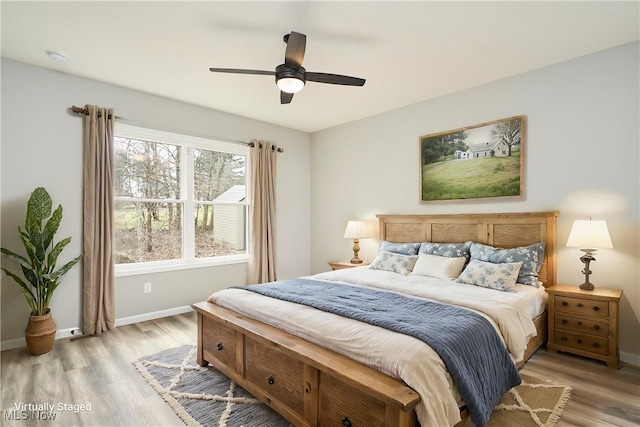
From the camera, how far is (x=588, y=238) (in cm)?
277

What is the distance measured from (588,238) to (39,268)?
15.7 ft

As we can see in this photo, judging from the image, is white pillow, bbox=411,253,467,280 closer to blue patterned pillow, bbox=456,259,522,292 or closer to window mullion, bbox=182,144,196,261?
blue patterned pillow, bbox=456,259,522,292

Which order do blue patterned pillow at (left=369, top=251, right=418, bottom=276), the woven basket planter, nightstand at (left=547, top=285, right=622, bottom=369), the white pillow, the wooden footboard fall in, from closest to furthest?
the wooden footboard < nightstand at (left=547, top=285, right=622, bottom=369) < the woven basket planter < the white pillow < blue patterned pillow at (left=369, top=251, right=418, bottom=276)

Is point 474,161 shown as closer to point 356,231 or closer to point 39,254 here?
point 356,231

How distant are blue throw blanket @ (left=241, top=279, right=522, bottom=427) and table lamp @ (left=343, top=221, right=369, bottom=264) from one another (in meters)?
1.99

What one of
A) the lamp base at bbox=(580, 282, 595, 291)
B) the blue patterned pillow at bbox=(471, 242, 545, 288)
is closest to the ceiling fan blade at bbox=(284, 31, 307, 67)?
the blue patterned pillow at bbox=(471, 242, 545, 288)

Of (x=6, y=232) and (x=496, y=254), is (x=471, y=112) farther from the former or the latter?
(x=6, y=232)

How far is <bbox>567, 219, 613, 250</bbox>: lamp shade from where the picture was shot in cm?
272

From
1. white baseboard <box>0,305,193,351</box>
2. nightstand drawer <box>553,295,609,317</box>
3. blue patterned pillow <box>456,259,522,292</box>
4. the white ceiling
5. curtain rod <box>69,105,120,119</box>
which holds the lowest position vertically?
white baseboard <box>0,305,193,351</box>

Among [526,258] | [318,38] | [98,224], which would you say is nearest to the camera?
[318,38]

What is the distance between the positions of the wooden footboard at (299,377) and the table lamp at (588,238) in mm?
2274

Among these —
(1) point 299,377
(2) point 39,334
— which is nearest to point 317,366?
(1) point 299,377

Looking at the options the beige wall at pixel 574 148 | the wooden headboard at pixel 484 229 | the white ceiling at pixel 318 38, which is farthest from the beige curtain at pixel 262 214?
the beige wall at pixel 574 148

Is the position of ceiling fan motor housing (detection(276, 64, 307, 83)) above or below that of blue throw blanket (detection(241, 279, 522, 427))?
above
